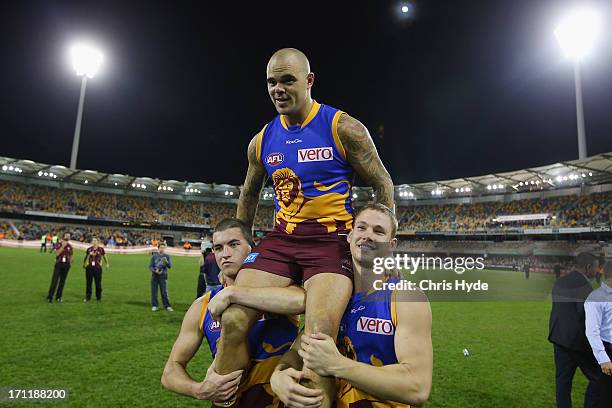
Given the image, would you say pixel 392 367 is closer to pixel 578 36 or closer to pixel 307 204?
pixel 307 204

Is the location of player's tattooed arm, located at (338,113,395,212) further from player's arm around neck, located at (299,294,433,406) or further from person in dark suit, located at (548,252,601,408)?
person in dark suit, located at (548,252,601,408)

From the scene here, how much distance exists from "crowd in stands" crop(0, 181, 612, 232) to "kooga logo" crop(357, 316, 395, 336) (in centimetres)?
4511

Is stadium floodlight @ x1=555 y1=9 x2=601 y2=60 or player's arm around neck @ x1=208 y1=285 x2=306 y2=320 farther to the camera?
stadium floodlight @ x1=555 y1=9 x2=601 y2=60

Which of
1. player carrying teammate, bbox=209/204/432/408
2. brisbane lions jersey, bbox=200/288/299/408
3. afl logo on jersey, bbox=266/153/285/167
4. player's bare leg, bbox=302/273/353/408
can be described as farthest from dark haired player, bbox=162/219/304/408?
afl logo on jersey, bbox=266/153/285/167

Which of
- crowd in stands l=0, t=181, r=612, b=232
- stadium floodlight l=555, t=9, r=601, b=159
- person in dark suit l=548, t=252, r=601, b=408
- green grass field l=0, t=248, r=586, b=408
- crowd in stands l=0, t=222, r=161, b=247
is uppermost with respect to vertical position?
stadium floodlight l=555, t=9, r=601, b=159

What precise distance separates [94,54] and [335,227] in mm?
53707

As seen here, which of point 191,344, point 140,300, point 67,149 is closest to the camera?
point 191,344

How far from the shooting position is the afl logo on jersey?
332 centimetres

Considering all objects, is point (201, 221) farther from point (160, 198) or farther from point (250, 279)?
point (250, 279)

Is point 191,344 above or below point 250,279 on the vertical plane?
below

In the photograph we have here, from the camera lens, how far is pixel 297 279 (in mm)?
3035

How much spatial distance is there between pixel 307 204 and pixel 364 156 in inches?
24.1

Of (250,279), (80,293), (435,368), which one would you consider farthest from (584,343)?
(80,293)

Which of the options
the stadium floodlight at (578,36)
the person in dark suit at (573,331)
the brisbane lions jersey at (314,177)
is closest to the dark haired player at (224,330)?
the brisbane lions jersey at (314,177)
